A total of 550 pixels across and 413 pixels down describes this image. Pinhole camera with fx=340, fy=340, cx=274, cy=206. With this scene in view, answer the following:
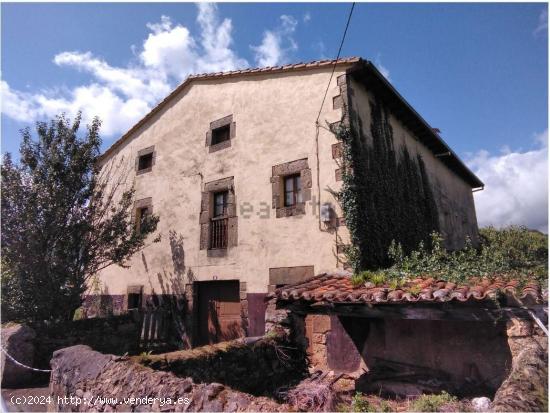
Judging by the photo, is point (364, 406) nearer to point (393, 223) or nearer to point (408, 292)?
point (408, 292)

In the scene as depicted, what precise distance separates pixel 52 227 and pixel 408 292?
8.07m

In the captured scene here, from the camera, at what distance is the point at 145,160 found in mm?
11984

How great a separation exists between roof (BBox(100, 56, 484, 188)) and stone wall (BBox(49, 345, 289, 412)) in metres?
6.93

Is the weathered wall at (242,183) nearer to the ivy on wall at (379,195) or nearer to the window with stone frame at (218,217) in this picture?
the window with stone frame at (218,217)

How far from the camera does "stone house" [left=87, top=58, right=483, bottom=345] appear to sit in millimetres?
7645

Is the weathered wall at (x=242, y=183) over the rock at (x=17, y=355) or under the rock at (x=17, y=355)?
over

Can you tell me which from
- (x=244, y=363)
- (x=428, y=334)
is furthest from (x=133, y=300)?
(x=428, y=334)

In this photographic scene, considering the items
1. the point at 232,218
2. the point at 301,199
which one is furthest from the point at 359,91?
the point at 232,218

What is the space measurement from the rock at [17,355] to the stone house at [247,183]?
11.4 feet

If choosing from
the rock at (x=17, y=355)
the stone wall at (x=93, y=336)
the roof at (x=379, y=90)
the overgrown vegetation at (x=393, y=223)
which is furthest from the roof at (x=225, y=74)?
the rock at (x=17, y=355)

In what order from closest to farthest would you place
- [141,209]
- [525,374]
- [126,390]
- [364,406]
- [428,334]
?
[525,374] → [126,390] → [364,406] → [428,334] → [141,209]

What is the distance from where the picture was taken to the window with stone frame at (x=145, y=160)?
11.6 meters

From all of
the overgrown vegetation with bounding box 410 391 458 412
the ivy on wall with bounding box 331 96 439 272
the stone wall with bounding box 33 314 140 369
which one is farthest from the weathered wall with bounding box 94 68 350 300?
the overgrown vegetation with bounding box 410 391 458 412

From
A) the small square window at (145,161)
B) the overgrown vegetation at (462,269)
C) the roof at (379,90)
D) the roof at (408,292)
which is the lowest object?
the roof at (408,292)
